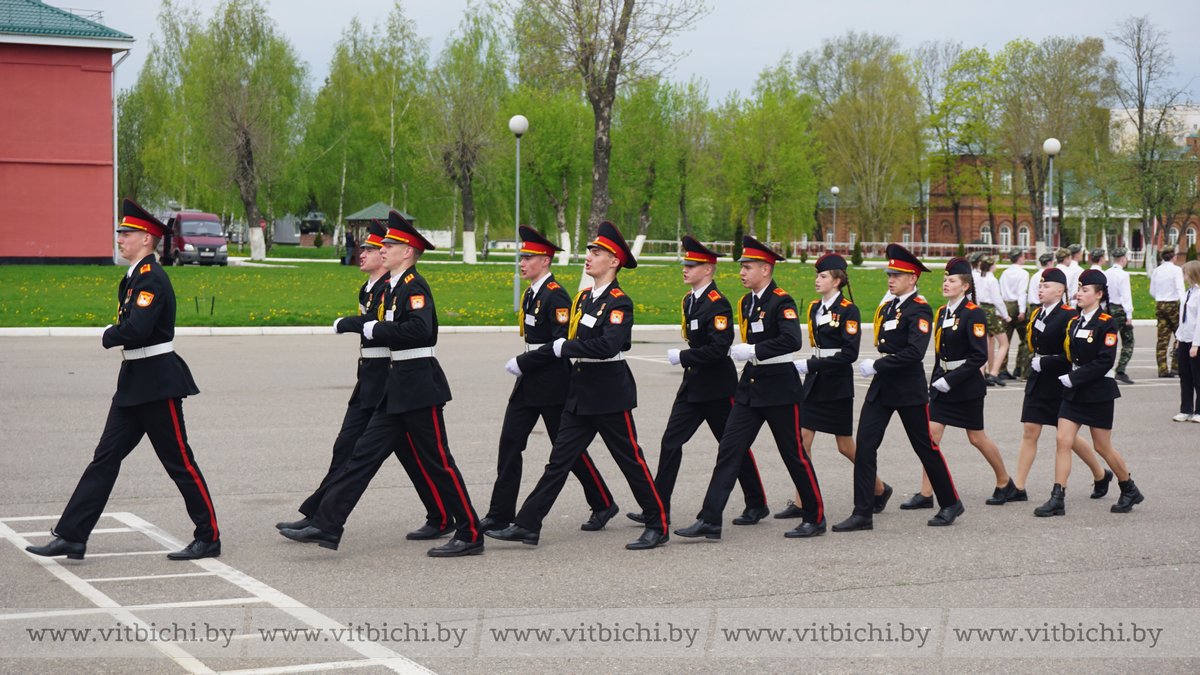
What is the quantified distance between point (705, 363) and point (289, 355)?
45.3 ft

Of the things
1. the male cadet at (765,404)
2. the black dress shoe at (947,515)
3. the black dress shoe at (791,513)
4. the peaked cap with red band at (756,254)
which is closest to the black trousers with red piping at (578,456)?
the male cadet at (765,404)

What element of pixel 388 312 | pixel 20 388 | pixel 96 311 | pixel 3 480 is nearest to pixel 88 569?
pixel 388 312

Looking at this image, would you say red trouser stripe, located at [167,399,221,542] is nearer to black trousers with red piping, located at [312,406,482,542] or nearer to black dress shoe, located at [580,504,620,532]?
black trousers with red piping, located at [312,406,482,542]

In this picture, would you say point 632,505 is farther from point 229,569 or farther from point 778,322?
point 229,569

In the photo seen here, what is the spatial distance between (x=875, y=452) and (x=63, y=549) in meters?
4.94

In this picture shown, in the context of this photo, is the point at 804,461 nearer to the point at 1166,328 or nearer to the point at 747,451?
the point at 747,451

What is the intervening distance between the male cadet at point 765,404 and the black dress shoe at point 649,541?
0.43 ft

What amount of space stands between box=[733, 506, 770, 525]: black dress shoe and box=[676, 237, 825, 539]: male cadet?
0.43 m

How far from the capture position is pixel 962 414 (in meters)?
9.62

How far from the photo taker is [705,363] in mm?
8609

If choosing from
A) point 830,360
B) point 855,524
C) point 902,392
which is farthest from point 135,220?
point 902,392

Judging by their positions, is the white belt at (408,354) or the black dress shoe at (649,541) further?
the black dress shoe at (649,541)

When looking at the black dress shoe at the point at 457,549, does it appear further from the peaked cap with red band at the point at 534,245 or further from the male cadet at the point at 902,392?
the male cadet at the point at 902,392

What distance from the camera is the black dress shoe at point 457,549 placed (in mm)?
7941
